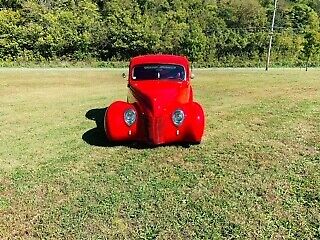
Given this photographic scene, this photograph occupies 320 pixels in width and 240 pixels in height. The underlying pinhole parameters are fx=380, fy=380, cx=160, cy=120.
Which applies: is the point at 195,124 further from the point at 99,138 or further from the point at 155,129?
the point at 99,138

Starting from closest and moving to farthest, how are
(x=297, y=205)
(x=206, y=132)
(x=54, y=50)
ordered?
(x=297, y=205) < (x=206, y=132) < (x=54, y=50)

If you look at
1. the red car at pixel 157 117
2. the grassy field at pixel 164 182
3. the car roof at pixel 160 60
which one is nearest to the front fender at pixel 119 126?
the red car at pixel 157 117

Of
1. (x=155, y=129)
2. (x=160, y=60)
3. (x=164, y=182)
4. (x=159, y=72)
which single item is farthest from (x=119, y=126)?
(x=160, y=60)

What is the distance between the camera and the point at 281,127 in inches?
353

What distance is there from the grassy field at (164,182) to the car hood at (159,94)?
890 mm

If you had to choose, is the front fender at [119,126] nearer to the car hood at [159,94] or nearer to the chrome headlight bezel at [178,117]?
the car hood at [159,94]

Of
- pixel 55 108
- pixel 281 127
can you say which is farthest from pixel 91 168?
pixel 55 108

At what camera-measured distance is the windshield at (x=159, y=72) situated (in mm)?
8156

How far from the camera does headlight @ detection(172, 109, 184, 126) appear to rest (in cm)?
709

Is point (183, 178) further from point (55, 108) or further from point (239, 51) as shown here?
point (239, 51)

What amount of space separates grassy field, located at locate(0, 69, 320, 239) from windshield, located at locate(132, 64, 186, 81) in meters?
1.49

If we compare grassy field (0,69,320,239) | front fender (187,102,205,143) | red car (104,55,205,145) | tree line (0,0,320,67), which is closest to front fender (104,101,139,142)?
red car (104,55,205,145)

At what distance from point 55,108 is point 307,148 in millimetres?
7698

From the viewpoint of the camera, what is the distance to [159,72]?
322 inches
